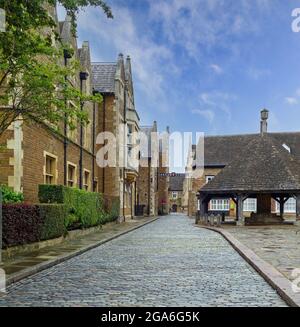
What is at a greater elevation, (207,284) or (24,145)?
(24,145)

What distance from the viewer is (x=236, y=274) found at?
9672mm

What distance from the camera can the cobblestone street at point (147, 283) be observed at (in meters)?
6.97

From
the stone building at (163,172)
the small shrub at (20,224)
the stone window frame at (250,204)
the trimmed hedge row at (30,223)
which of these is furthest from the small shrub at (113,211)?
the stone building at (163,172)

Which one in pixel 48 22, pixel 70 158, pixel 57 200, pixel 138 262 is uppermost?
pixel 48 22

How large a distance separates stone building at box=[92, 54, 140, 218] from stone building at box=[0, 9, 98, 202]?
4.06ft

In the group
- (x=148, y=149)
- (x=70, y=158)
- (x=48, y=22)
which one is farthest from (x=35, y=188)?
(x=148, y=149)

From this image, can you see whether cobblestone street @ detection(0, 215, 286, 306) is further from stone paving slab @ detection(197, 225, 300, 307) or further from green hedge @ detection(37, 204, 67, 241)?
green hedge @ detection(37, 204, 67, 241)

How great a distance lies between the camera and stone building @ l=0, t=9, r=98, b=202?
1627 cm

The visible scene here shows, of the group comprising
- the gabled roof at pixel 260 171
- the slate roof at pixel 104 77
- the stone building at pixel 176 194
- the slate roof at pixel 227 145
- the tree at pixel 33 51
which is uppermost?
the slate roof at pixel 104 77

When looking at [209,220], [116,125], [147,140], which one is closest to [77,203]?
[209,220]

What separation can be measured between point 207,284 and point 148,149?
5476 centimetres

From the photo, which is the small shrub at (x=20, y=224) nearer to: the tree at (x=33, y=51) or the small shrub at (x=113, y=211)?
the tree at (x=33, y=51)

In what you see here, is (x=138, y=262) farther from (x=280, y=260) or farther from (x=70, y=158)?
(x=70, y=158)
